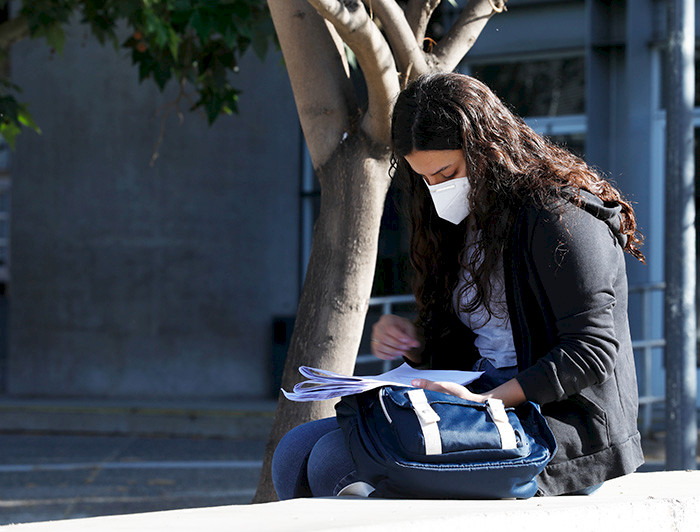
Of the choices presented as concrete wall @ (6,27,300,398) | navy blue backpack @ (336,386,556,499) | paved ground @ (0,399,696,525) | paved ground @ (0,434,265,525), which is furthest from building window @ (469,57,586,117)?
navy blue backpack @ (336,386,556,499)

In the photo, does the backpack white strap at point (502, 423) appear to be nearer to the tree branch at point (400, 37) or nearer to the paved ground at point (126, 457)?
the tree branch at point (400, 37)

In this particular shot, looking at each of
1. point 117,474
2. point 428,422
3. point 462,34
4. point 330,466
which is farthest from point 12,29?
point 428,422

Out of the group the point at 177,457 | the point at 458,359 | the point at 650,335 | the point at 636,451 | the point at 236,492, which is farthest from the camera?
the point at 650,335

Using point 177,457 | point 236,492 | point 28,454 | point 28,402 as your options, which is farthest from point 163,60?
point 28,402

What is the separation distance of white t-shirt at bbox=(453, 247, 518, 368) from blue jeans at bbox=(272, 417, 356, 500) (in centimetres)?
44

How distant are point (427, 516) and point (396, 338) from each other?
2.64 ft

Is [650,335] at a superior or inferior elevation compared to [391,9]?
inferior

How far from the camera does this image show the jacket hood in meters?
2.25

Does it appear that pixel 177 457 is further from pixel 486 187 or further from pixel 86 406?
pixel 486 187

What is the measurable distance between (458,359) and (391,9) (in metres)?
1.19

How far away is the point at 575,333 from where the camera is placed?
2.16 meters

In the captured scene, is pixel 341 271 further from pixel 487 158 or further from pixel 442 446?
pixel 442 446

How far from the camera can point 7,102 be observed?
552 cm

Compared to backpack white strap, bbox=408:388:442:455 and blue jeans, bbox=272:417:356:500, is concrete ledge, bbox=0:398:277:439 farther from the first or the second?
backpack white strap, bbox=408:388:442:455
